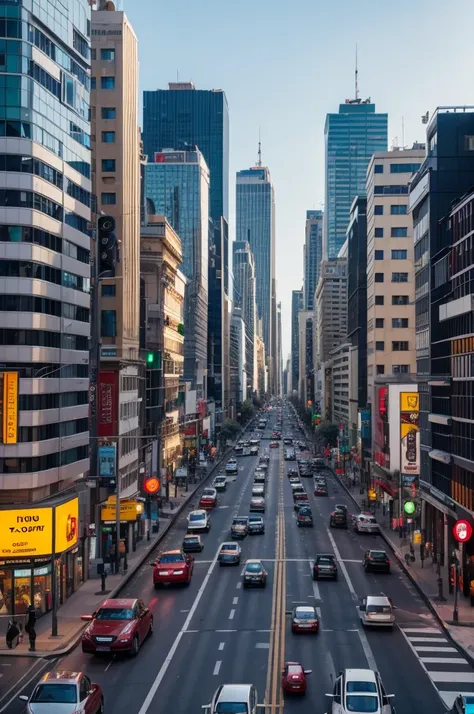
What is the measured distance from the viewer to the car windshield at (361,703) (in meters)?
23.7

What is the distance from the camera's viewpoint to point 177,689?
28.9 m

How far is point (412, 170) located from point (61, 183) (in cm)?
6866

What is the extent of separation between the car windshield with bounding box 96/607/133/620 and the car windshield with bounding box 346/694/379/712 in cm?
1264

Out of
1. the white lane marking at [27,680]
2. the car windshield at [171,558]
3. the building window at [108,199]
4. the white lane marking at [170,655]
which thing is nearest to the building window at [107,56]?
the building window at [108,199]

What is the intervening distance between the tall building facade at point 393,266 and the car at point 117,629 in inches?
3038

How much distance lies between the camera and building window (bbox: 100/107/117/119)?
78.8m

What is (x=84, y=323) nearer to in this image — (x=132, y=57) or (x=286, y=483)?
(x=132, y=57)

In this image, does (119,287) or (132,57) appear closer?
(119,287)

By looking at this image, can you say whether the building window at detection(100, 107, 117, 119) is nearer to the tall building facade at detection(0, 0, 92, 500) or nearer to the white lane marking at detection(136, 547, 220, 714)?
the tall building facade at detection(0, 0, 92, 500)

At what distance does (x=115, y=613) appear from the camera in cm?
3438

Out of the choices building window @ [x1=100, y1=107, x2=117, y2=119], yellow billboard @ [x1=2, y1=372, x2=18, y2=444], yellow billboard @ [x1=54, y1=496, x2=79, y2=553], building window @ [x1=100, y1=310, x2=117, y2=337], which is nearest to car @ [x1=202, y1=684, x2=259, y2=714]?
yellow billboard @ [x1=54, y1=496, x2=79, y2=553]

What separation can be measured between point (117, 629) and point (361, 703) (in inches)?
491

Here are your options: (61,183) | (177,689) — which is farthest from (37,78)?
(177,689)

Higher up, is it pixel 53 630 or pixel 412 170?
pixel 412 170
